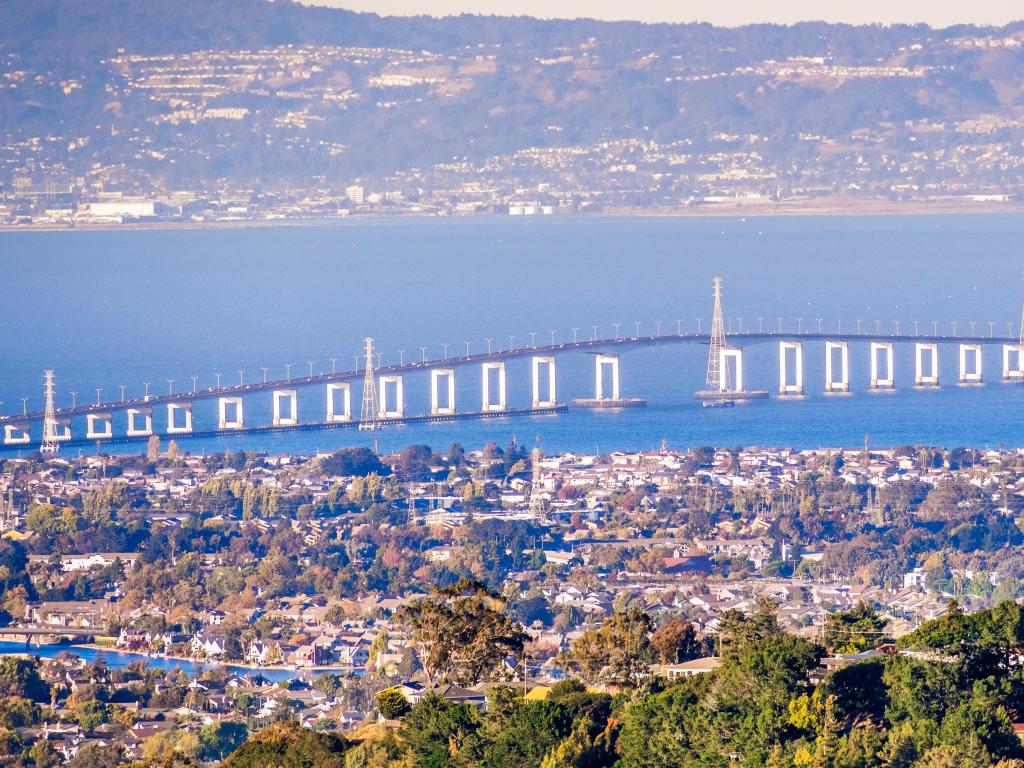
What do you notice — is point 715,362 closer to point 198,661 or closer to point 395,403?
point 395,403

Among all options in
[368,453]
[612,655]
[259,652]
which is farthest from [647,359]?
[612,655]

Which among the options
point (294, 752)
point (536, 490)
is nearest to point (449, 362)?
point (536, 490)

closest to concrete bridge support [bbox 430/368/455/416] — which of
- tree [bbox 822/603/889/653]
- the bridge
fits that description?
the bridge

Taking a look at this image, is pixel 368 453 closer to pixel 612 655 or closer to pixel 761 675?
pixel 612 655

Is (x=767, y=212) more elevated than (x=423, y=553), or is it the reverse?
(x=767, y=212)

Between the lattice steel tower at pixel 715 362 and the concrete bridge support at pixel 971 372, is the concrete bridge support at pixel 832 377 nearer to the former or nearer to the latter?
the lattice steel tower at pixel 715 362
